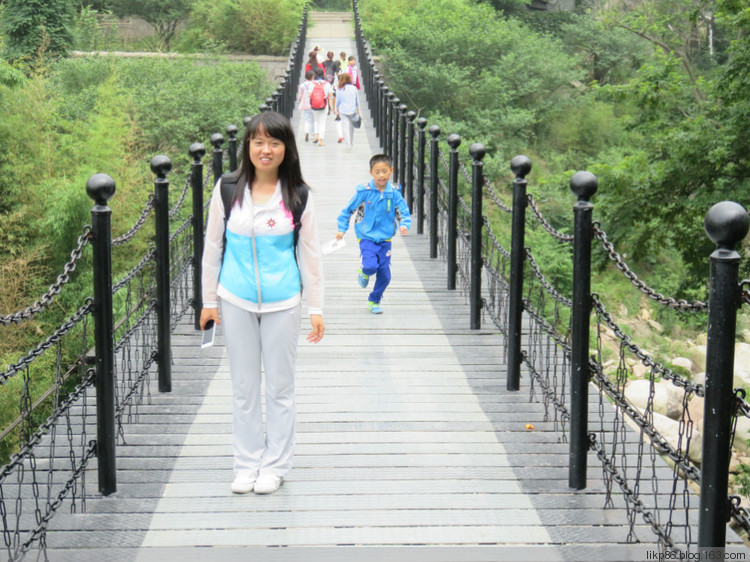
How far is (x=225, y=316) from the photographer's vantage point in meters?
4.77

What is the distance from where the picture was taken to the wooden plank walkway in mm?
4316

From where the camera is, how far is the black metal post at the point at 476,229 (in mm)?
7738

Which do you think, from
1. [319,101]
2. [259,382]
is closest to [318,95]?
[319,101]

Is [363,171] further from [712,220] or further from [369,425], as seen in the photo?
[712,220]

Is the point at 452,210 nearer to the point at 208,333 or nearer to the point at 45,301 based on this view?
the point at 208,333

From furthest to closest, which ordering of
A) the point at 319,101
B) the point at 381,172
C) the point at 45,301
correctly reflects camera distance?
the point at 319,101
the point at 381,172
the point at 45,301

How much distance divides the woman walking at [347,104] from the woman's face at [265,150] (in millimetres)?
14188

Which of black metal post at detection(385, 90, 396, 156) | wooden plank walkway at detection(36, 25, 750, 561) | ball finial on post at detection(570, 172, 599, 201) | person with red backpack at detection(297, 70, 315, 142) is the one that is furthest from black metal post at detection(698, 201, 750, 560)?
person with red backpack at detection(297, 70, 315, 142)

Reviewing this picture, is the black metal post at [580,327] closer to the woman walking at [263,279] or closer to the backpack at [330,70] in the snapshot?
the woman walking at [263,279]

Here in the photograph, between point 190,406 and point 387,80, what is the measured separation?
94.1 ft

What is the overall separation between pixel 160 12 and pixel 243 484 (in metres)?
41.6

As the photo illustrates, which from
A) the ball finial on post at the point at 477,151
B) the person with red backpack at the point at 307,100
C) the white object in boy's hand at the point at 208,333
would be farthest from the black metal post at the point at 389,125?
the white object in boy's hand at the point at 208,333

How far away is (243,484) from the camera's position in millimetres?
4805

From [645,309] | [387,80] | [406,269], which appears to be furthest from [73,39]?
[406,269]
